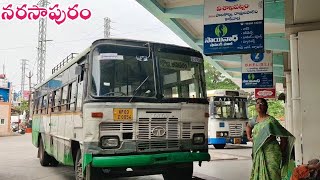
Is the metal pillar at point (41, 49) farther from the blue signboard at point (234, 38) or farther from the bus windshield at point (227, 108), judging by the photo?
the blue signboard at point (234, 38)

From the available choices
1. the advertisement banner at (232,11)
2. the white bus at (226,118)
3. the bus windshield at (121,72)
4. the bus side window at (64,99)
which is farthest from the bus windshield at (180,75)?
the white bus at (226,118)

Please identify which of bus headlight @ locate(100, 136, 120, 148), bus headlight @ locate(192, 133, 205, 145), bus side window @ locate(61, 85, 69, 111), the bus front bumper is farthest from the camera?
bus side window @ locate(61, 85, 69, 111)

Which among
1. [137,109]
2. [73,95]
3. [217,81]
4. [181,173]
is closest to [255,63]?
[181,173]

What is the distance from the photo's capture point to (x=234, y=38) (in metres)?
8.03

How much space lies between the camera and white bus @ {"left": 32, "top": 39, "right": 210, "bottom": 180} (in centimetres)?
675

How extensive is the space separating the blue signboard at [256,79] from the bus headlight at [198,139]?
7.13m

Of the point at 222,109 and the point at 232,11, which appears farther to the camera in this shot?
the point at 222,109

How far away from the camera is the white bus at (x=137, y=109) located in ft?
22.2

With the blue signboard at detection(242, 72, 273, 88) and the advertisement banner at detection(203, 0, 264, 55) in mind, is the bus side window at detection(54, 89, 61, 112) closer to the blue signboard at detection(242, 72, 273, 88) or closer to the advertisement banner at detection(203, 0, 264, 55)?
the advertisement banner at detection(203, 0, 264, 55)

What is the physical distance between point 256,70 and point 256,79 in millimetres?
335

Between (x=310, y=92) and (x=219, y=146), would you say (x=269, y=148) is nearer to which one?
(x=310, y=92)

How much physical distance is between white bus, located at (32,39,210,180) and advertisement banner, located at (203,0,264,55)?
0.68m

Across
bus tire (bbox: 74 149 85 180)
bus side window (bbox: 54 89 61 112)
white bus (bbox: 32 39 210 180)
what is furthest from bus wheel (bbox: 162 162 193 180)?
bus side window (bbox: 54 89 61 112)

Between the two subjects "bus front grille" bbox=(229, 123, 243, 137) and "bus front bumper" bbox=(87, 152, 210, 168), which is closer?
"bus front bumper" bbox=(87, 152, 210, 168)
